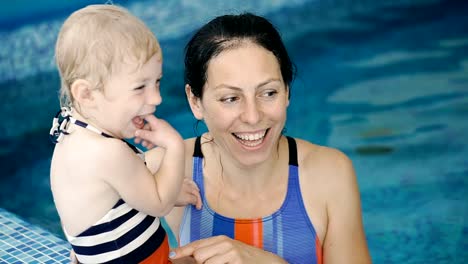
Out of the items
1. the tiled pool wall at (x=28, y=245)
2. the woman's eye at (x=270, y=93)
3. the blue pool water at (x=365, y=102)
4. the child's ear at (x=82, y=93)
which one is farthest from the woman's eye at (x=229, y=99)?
the blue pool water at (x=365, y=102)

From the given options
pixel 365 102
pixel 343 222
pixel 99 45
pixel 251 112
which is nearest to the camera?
pixel 99 45

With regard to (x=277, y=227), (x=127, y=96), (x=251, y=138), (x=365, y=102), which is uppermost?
(x=127, y=96)

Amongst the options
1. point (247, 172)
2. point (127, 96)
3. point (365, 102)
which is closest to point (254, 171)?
point (247, 172)

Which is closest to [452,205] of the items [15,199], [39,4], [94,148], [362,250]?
[362,250]

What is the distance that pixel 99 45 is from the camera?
2.25 m

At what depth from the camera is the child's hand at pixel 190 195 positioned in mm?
2965

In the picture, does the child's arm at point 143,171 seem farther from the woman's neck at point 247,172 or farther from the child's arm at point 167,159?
the woman's neck at point 247,172

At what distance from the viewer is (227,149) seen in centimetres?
303

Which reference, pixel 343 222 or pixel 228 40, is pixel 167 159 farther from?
pixel 343 222

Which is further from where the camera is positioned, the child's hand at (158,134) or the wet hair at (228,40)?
the wet hair at (228,40)

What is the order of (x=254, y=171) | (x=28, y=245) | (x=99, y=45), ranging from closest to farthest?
(x=99, y=45) → (x=254, y=171) → (x=28, y=245)

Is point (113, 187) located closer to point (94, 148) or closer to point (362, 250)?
point (94, 148)

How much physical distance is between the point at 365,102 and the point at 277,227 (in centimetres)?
514

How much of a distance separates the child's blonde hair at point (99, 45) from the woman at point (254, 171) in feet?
1.84
